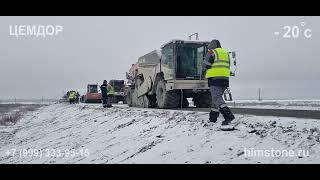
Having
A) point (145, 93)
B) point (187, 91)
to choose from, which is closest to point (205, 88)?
point (187, 91)

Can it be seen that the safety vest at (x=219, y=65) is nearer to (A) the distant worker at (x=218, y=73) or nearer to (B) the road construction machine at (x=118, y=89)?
(A) the distant worker at (x=218, y=73)

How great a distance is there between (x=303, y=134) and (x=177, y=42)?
1018cm

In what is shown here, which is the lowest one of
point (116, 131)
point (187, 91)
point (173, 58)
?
point (116, 131)

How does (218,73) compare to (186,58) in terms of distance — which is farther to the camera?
(186,58)

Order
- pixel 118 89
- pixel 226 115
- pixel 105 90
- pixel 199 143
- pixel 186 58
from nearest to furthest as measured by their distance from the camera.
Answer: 1. pixel 199 143
2. pixel 226 115
3. pixel 186 58
4. pixel 105 90
5. pixel 118 89

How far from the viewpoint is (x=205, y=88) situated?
16016mm

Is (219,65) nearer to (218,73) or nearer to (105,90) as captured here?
(218,73)

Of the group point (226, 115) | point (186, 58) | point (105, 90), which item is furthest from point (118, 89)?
point (226, 115)

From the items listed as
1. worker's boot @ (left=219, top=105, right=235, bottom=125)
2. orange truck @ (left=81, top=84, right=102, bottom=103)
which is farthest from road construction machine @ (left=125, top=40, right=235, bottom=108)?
orange truck @ (left=81, top=84, right=102, bottom=103)

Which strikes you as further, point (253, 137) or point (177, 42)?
point (177, 42)

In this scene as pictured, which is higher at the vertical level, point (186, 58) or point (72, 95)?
point (186, 58)

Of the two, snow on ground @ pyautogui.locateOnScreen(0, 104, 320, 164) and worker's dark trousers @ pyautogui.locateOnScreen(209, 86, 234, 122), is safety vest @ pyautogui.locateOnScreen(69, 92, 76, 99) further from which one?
worker's dark trousers @ pyautogui.locateOnScreen(209, 86, 234, 122)
